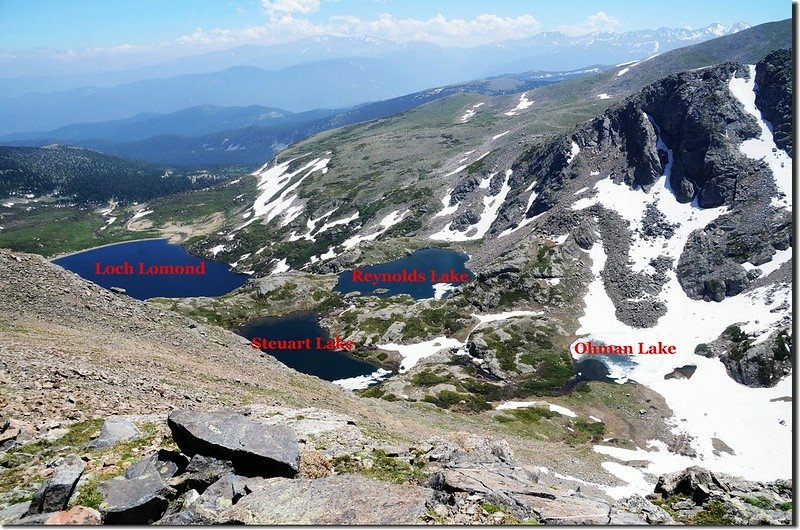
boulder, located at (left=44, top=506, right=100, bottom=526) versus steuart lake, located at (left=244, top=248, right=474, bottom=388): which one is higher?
boulder, located at (left=44, top=506, right=100, bottom=526)

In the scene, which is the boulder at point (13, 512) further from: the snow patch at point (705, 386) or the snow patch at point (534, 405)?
the snow patch at point (534, 405)

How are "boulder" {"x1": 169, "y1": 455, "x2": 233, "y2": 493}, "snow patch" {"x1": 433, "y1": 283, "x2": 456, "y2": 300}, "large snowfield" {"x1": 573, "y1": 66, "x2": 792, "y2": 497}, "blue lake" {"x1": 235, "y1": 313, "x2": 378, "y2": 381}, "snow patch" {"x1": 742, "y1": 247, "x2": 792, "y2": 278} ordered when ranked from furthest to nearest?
"snow patch" {"x1": 433, "y1": 283, "x2": 456, "y2": 300}
"snow patch" {"x1": 742, "y1": 247, "x2": 792, "y2": 278}
"blue lake" {"x1": 235, "y1": 313, "x2": 378, "y2": 381}
"large snowfield" {"x1": 573, "y1": 66, "x2": 792, "y2": 497}
"boulder" {"x1": 169, "y1": 455, "x2": 233, "y2": 493}

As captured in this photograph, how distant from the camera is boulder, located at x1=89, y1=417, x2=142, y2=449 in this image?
19.2 m

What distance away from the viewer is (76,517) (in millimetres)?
12664

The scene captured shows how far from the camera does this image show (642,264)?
13862cm

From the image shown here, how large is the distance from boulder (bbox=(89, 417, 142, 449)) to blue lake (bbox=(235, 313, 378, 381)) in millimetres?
88273

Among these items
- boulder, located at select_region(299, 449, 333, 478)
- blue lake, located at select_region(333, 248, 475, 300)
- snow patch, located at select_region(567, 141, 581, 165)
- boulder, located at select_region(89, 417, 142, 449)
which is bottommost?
blue lake, located at select_region(333, 248, 475, 300)

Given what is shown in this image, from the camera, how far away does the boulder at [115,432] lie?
19.2m

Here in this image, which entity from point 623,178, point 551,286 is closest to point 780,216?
point 623,178

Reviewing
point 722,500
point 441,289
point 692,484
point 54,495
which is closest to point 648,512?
point 722,500

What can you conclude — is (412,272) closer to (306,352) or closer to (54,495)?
(306,352)

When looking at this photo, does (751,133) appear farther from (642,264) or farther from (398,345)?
(398,345)

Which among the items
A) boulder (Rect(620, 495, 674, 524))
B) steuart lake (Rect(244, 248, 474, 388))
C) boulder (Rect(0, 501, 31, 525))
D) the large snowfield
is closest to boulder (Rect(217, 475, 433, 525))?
boulder (Rect(0, 501, 31, 525))

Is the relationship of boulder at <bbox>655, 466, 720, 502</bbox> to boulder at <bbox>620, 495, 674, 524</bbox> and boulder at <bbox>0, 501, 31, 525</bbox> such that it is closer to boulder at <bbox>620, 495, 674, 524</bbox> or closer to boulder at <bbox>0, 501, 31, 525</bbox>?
boulder at <bbox>620, 495, 674, 524</bbox>
